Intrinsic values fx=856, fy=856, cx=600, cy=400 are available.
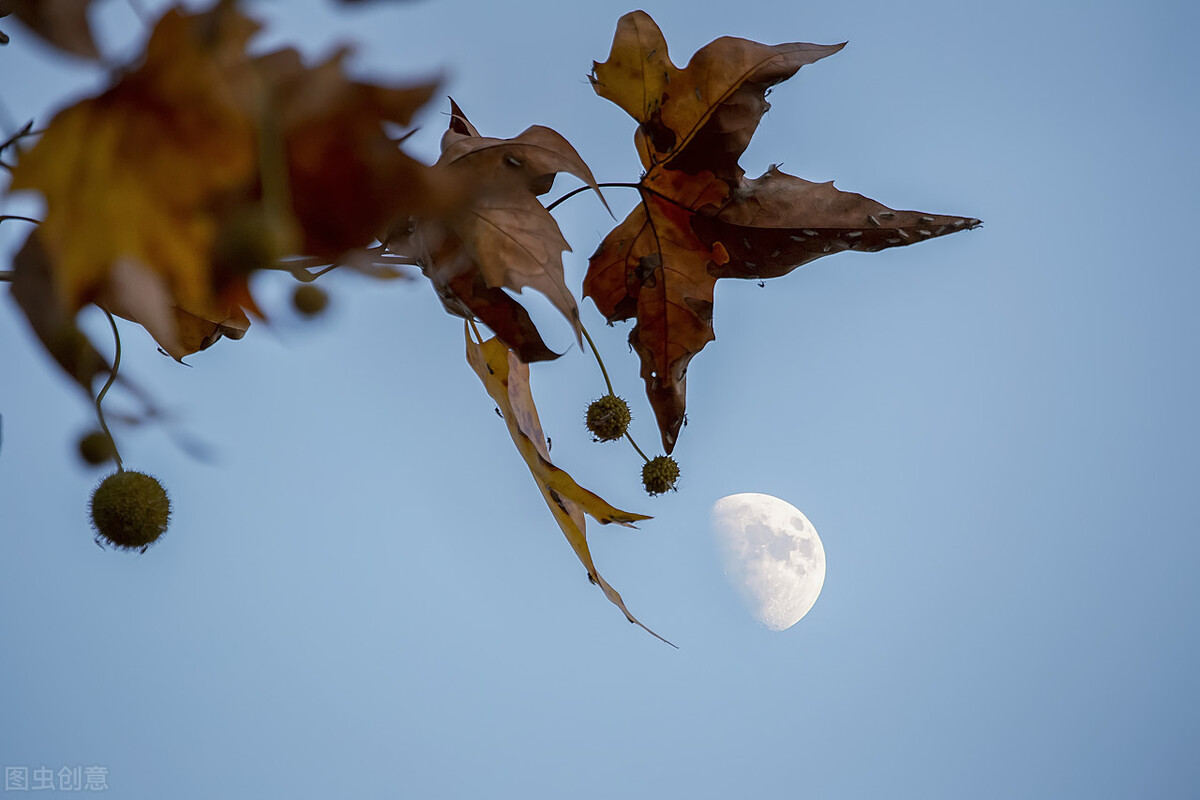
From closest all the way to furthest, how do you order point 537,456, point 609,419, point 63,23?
1. point 63,23
2. point 537,456
3. point 609,419

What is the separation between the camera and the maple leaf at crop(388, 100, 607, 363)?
0.18 metres

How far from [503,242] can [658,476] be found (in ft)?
0.64

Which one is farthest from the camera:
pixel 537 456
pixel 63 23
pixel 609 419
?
pixel 609 419

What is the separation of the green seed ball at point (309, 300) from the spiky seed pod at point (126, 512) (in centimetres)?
12

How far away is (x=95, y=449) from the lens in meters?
0.17

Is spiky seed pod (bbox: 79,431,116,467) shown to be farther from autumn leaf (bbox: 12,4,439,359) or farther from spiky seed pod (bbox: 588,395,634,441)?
spiky seed pod (bbox: 588,395,634,441)

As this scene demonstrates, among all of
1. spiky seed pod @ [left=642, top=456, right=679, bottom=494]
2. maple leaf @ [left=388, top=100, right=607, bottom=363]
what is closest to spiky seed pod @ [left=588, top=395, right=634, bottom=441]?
spiky seed pod @ [left=642, top=456, right=679, bottom=494]

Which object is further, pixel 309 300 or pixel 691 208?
Answer: pixel 691 208

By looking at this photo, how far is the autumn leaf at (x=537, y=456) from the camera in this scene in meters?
0.21

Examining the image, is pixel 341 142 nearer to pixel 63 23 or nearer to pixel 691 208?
pixel 63 23

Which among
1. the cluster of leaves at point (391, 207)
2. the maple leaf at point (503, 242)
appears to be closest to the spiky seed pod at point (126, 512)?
the cluster of leaves at point (391, 207)

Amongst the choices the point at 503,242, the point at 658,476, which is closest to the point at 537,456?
the point at 503,242

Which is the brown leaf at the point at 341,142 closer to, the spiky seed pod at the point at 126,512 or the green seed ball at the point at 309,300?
the green seed ball at the point at 309,300

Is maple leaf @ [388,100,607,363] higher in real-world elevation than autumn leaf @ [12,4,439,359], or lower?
higher
